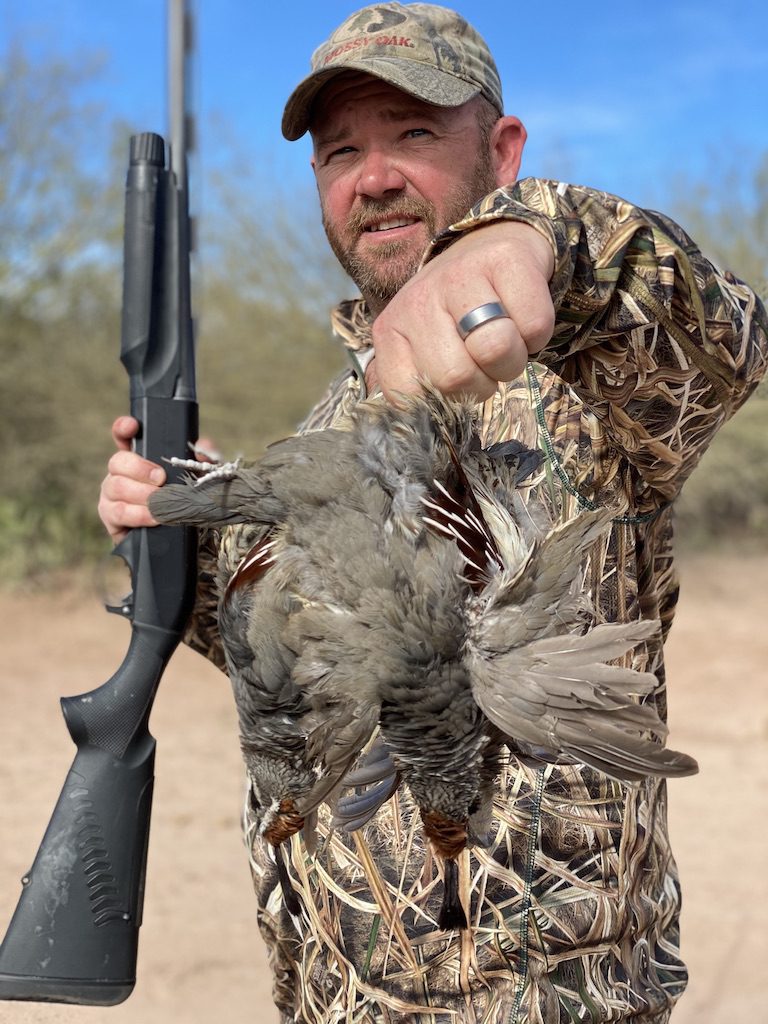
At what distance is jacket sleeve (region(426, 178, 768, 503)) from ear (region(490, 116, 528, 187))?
115 cm

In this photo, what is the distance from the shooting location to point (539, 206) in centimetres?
173

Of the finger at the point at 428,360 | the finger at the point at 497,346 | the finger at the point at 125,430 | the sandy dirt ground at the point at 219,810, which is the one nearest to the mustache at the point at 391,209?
the finger at the point at 125,430

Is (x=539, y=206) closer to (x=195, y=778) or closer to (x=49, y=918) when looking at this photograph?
(x=49, y=918)

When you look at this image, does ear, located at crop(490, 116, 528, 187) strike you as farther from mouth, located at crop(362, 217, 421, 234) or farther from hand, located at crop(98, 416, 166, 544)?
hand, located at crop(98, 416, 166, 544)

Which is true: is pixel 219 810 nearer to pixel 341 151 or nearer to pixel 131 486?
pixel 131 486

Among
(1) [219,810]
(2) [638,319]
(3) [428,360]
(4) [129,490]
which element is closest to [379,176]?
(4) [129,490]

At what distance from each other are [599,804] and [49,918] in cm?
133

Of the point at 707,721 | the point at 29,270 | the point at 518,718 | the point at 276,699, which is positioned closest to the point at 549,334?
the point at 518,718

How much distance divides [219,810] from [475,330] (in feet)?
21.3

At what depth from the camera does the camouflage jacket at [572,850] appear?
2.07 meters

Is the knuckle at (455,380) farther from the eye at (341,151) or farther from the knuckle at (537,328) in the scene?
the eye at (341,151)

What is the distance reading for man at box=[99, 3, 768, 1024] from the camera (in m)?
1.63

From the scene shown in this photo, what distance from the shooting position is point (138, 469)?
267 cm

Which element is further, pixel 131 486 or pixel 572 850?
pixel 131 486
